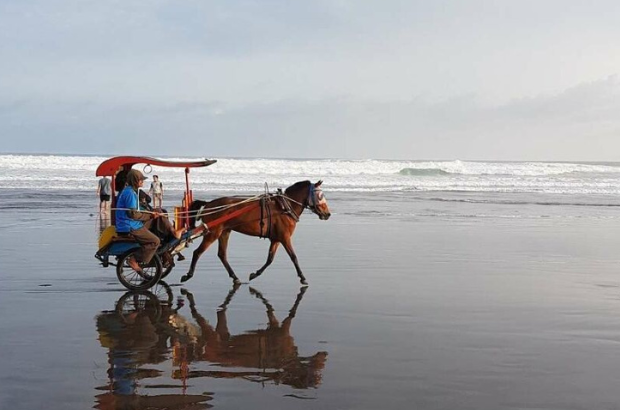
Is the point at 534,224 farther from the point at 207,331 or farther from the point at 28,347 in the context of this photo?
the point at 28,347

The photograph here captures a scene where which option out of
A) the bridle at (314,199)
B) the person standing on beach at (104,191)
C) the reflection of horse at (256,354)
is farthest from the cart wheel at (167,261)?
the person standing on beach at (104,191)

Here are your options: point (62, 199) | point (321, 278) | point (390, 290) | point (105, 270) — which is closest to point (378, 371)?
point (390, 290)

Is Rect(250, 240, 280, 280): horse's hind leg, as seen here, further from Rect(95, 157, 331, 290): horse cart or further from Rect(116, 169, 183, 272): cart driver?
Rect(116, 169, 183, 272): cart driver

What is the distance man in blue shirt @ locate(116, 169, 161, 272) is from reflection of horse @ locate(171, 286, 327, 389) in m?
1.83

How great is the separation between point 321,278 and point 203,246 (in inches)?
75.1

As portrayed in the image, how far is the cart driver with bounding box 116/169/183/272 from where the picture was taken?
9.20 metres

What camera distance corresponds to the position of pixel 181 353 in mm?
6371

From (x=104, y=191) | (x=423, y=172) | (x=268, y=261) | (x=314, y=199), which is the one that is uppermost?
(x=423, y=172)

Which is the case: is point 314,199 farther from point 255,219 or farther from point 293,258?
point 293,258

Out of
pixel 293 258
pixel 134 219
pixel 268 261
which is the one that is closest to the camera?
pixel 134 219

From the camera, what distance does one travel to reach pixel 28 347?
6410 millimetres

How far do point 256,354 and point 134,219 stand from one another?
3.64 metres

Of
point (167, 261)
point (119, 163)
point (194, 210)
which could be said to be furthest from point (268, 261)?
point (119, 163)

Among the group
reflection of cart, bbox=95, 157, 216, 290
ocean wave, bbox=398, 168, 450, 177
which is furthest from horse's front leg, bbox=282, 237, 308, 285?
ocean wave, bbox=398, 168, 450, 177
